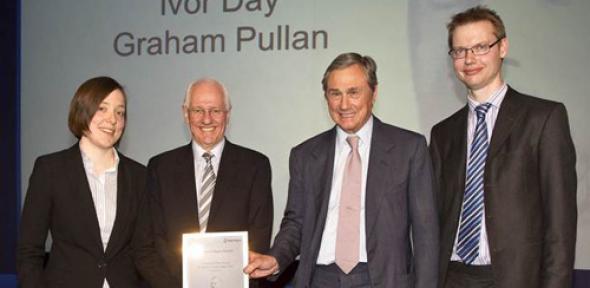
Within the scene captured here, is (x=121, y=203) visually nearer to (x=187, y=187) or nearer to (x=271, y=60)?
(x=187, y=187)

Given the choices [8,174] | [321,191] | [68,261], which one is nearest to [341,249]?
[321,191]

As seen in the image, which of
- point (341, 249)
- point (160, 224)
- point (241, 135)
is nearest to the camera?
point (341, 249)

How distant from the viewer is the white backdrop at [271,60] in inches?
180

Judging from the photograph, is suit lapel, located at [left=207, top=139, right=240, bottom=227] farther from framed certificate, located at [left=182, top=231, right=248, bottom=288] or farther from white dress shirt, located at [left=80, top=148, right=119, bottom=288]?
white dress shirt, located at [left=80, top=148, right=119, bottom=288]

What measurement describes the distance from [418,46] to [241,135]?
1500mm

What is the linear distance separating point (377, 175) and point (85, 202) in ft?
4.16

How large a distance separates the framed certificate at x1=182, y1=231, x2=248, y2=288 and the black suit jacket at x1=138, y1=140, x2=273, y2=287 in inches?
8.2

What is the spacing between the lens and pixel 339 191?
2.79 metres

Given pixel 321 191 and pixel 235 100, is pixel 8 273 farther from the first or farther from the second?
pixel 321 191

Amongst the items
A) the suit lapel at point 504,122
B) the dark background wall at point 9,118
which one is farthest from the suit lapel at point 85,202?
the dark background wall at point 9,118

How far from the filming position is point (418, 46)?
4777mm

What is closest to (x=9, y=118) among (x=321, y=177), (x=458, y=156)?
(x=321, y=177)

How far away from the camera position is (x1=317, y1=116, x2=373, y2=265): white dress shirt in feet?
8.93

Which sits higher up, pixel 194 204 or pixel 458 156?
pixel 458 156
